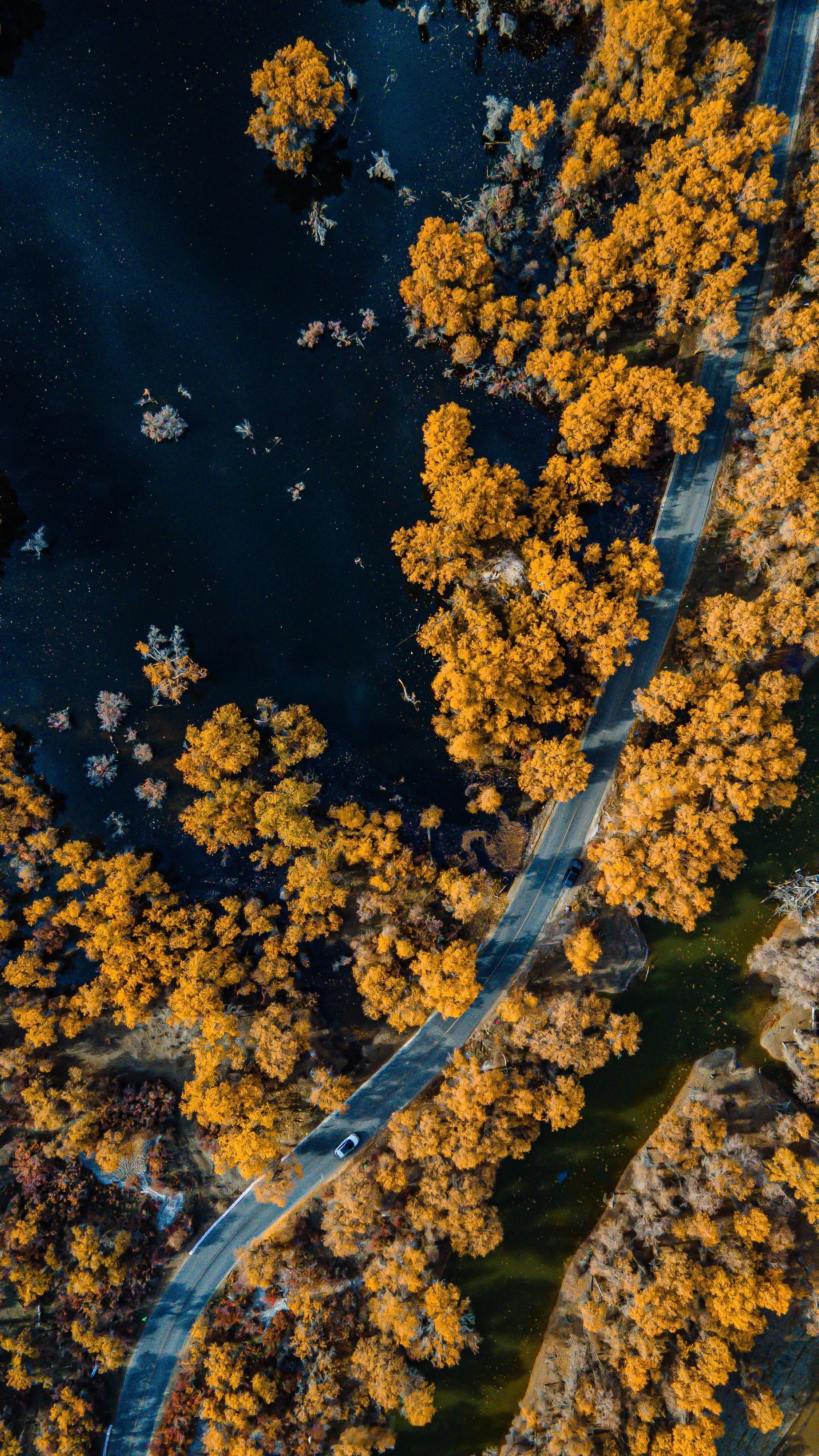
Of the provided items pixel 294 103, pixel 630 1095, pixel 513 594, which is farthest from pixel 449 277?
pixel 630 1095

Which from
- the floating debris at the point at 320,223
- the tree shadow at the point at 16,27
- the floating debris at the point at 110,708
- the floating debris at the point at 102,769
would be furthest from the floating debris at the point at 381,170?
the floating debris at the point at 102,769

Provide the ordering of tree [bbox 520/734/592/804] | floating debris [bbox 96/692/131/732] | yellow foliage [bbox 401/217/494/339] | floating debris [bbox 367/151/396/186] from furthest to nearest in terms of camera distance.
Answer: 1. floating debris [bbox 96/692/131/732]
2. floating debris [bbox 367/151/396/186]
3. yellow foliage [bbox 401/217/494/339]
4. tree [bbox 520/734/592/804]

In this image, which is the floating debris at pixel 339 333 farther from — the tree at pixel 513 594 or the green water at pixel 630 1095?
the green water at pixel 630 1095

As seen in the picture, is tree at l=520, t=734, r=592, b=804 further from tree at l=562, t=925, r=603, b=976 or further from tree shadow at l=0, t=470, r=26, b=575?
tree shadow at l=0, t=470, r=26, b=575

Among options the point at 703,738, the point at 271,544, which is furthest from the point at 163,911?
the point at 703,738

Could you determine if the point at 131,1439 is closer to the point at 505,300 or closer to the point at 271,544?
the point at 271,544

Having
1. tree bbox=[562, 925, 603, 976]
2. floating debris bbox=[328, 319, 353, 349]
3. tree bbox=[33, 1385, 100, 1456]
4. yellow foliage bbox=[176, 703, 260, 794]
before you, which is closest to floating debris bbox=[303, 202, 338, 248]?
floating debris bbox=[328, 319, 353, 349]

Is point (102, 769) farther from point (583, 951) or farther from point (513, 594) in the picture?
point (583, 951)
